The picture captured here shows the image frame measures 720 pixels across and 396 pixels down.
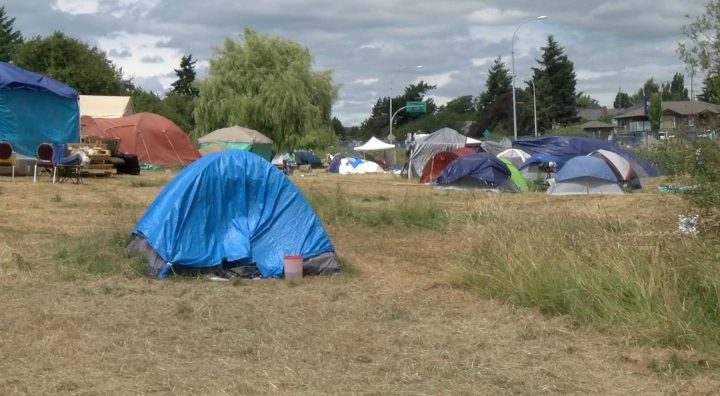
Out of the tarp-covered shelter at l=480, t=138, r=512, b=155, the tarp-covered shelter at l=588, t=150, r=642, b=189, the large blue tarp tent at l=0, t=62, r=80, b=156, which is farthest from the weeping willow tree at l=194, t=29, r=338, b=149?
the tarp-covered shelter at l=588, t=150, r=642, b=189

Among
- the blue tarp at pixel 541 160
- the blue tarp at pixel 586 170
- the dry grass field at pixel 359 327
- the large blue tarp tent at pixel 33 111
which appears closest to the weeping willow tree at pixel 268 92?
the blue tarp at pixel 541 160

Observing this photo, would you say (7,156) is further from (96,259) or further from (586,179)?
(586,179)

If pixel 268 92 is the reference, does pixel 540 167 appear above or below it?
below

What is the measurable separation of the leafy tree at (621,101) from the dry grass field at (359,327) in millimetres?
148071

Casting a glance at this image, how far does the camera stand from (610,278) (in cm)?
904

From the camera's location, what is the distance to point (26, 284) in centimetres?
1089

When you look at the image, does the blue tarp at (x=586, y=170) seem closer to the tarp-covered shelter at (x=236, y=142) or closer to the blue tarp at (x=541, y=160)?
the blue tarp at (x=541, y=160)

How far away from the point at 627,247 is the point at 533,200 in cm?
1593

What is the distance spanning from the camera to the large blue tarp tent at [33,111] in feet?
84.4

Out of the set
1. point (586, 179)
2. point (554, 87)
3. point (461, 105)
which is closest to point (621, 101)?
point (461, 105)

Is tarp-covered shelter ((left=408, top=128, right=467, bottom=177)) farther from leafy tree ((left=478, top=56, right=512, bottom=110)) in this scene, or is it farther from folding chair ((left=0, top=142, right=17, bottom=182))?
leafy tree ((left=478, top=56, right=512, bottom=110))

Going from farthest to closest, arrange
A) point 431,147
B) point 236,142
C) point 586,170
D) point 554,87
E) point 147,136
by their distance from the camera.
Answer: point 554,87 < point 431,147 < point 236,142 < point 147,136 < point 586,170

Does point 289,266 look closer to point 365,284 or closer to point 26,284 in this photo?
point 365,284

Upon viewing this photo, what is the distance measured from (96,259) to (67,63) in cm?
4925
